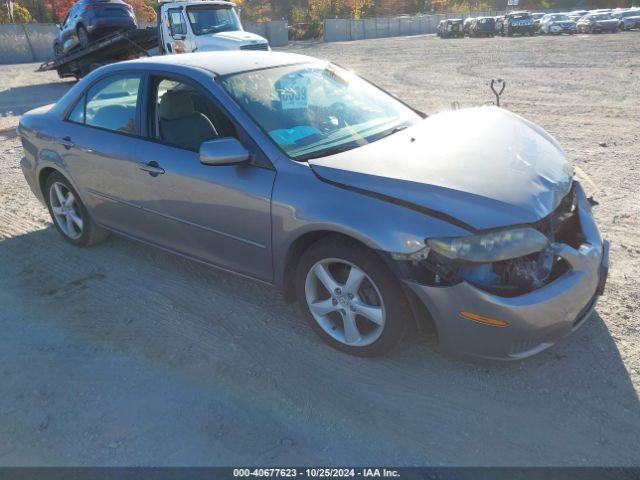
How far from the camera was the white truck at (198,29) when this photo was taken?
13.4m

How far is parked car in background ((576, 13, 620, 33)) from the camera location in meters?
34.8

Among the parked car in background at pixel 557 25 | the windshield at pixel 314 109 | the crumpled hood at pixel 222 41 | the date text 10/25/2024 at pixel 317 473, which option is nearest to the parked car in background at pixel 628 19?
the parked car in background at pixel 557 25

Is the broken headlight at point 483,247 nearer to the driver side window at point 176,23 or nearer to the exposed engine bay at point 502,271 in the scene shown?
the exposed engine bay at point 502,271

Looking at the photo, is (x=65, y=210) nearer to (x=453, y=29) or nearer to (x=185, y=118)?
(x=185, y=118)

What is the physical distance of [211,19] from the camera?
13969 mm

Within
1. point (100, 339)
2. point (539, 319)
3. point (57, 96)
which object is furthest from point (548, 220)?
point (57, 96)

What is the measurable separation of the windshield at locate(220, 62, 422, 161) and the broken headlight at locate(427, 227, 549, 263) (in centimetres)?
101

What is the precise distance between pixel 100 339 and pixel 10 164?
5363 millimetres

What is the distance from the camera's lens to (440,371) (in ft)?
9.70

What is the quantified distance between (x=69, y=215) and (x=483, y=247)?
→ 3719 millimetres

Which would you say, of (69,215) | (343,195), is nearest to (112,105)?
(69,215)

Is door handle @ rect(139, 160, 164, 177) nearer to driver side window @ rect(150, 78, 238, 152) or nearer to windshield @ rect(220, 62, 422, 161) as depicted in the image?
driver side window @ rect(150, 78, 238, 152)

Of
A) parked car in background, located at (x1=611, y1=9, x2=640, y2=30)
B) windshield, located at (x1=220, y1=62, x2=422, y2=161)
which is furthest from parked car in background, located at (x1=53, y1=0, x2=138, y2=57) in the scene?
parked car in background, located at (x1=611, y1=9, x2=640, y2=30)

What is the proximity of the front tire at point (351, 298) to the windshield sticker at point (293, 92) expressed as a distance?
1087mm
